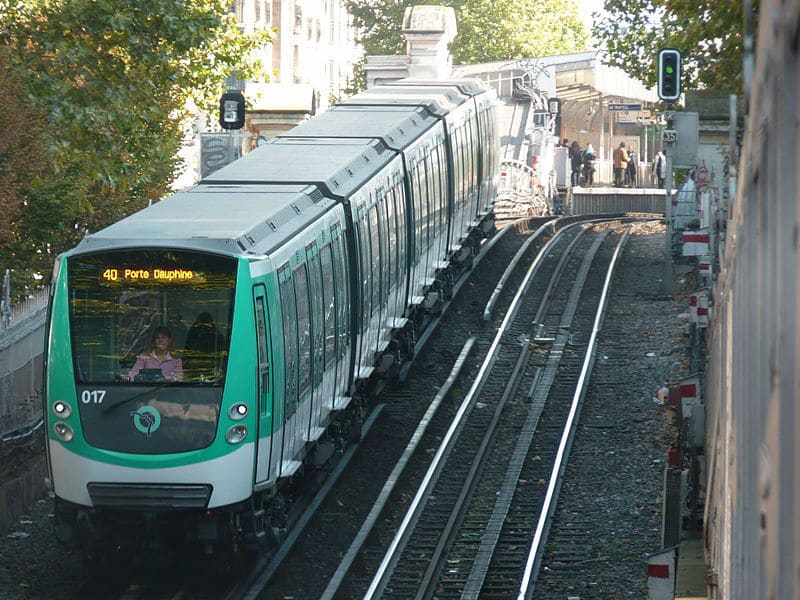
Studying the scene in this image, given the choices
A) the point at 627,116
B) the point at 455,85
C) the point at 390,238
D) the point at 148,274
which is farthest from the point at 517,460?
the point at 627,116

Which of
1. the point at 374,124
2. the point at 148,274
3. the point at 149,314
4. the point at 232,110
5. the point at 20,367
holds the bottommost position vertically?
the point at 20,367

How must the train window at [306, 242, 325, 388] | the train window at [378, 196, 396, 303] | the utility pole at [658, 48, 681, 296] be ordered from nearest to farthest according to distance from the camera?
the train window at [306, 242, 325, 388], the train window at [378, 196, 396, 303], the utility pole at [658, 48, 681, 296]

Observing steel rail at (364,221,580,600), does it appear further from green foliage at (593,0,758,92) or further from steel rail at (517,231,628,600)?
green foliage at (593,0,758,92)

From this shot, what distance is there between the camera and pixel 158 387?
464 inches

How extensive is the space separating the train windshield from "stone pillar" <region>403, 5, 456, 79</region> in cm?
3006

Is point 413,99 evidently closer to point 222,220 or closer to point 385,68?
point 222,220

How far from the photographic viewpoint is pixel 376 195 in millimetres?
17469

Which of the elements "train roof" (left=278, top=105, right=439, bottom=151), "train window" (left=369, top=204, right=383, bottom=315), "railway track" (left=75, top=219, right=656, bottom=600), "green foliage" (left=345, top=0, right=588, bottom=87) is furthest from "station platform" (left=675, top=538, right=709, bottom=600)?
"green foliage" (left=345, top=0, right=588, bottom=87)

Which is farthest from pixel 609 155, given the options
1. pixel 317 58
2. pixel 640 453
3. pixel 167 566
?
pixel 167 566

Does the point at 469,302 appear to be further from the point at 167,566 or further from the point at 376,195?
the point at 167,566

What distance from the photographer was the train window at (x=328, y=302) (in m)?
14.3

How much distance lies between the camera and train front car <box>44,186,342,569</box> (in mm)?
11727

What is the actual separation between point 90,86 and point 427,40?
20.3m

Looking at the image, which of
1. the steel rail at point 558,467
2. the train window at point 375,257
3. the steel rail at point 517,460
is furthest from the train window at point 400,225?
the steel rail at point 558,467
